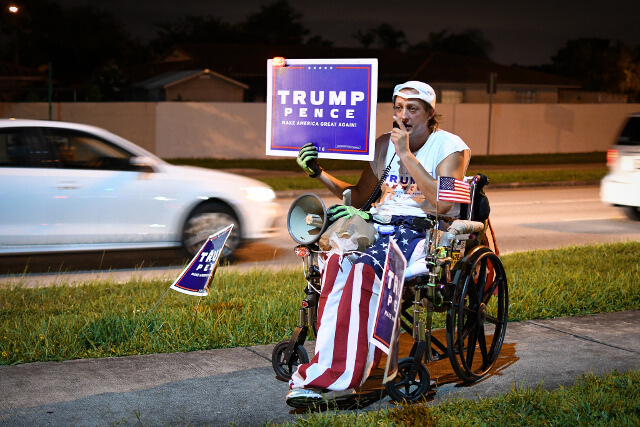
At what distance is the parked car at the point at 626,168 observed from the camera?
12.7 metres

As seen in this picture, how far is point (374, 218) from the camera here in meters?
5.25

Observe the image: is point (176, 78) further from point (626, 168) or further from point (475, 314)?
point (475, 314)

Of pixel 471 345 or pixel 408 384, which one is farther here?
pixel 471 345

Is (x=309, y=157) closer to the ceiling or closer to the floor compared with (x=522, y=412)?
closer to the ceiling

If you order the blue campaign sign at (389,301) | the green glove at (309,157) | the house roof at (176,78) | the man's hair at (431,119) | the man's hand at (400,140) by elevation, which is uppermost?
the house roof at (176,78)

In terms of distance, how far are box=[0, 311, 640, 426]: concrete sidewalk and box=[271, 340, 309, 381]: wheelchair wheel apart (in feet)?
0.26

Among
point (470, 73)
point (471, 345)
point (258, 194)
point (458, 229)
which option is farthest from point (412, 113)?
point (470, 73)

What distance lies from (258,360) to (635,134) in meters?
9.11

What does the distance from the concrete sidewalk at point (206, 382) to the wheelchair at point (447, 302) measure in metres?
0.15

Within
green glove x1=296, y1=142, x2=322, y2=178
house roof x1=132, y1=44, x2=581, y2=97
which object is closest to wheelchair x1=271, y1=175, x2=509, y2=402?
green glove x1=296, y1=142, x2=322, y2=178

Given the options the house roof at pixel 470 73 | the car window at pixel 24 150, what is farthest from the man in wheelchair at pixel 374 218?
the house roof at pixel 470 73

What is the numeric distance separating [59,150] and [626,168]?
26.7 ft

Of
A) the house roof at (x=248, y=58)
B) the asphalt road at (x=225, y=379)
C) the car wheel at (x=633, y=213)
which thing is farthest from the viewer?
the house roof at (x=248, y=58)

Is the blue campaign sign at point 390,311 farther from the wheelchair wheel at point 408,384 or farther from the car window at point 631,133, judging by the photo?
the car window at point 631,133
